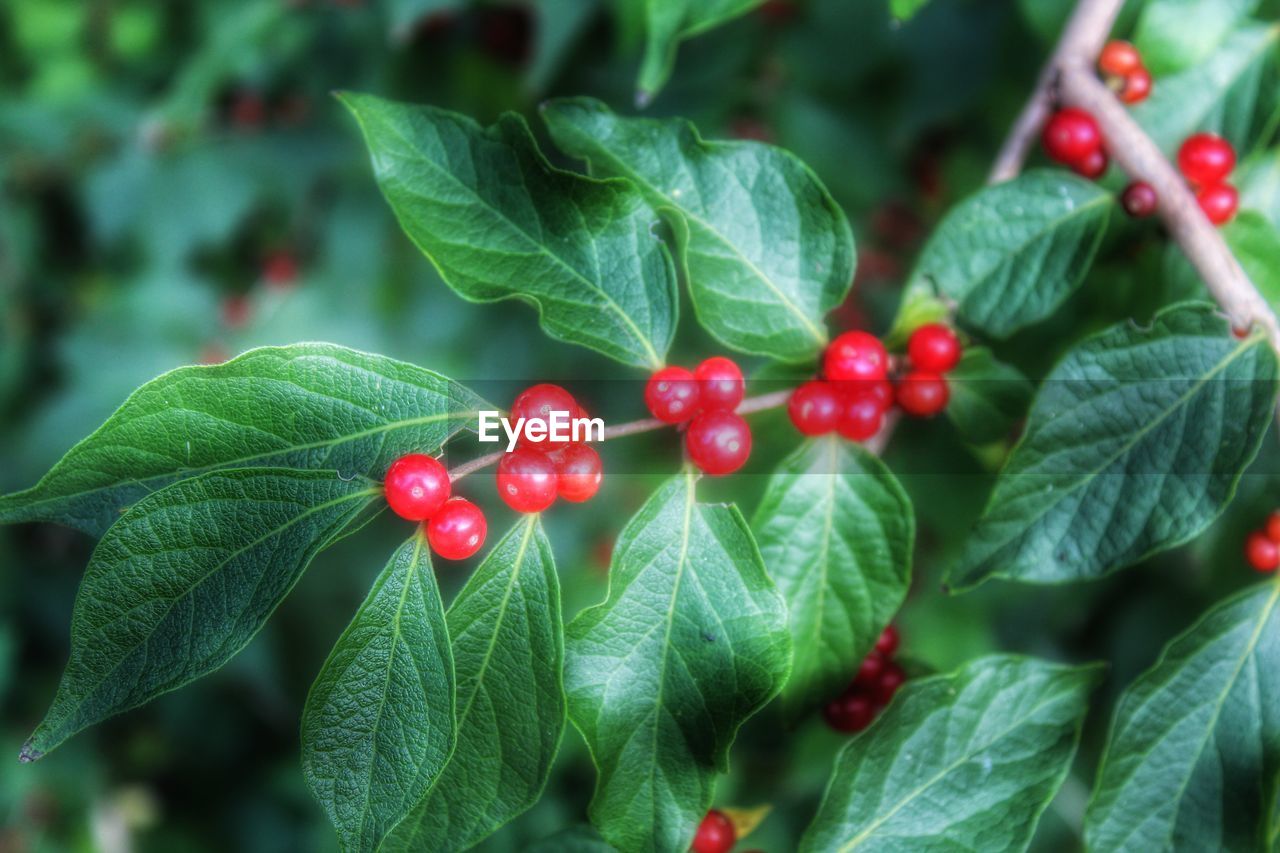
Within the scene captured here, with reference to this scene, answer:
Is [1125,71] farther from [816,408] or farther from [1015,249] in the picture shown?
[816,408]

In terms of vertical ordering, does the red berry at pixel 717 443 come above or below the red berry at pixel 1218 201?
below

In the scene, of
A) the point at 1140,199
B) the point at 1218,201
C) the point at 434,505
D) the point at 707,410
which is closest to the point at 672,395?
the point at 707,410

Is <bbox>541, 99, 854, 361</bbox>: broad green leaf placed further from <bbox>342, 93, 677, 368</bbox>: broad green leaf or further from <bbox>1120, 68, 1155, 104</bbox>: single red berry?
<bbox>1120, 68, 1155, 104</bbox>: single red berry

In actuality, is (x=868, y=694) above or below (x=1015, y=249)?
below

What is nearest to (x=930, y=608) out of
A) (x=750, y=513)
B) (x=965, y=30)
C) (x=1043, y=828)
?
(x=750, y=513)

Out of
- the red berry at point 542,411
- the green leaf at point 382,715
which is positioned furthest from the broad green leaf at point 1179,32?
the green leaf at point 382,715

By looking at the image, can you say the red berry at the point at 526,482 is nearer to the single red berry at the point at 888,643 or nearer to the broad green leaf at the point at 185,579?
the broad green leaf at the point at 185,579
